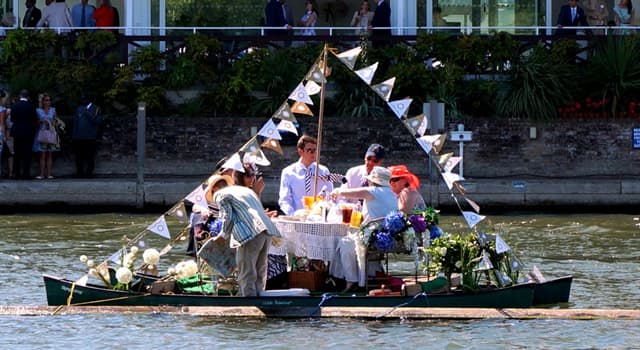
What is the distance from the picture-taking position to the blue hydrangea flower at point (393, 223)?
1589 centimetres

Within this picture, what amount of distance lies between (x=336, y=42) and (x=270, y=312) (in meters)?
15.2

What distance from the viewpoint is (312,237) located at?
16250mm

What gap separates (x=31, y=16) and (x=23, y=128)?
15.6ft

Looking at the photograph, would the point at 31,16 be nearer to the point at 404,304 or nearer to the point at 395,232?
the point at 395,232

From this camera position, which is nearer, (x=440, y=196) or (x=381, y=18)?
(x=440, y=196)

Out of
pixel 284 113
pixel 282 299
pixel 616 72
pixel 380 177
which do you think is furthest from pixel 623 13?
pixel 282 299

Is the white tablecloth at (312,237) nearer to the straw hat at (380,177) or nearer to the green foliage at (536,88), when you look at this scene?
the straw hat at (380,177)

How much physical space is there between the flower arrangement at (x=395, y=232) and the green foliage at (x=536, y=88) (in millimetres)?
13204

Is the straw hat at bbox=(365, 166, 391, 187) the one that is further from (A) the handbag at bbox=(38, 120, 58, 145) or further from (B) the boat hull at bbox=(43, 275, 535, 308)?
(A) the handbag at bbox=(38, 120, 58, 145)

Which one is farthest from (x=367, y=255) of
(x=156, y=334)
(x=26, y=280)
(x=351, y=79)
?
(x=351, y=79)

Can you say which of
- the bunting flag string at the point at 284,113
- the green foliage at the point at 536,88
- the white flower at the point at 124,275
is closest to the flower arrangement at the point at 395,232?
the bunting flag string at the point at 284,113

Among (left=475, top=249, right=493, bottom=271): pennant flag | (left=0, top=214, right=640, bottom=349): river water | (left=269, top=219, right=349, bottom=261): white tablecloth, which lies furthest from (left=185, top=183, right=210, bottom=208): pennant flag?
(left=475, top=249, right=493, bottom=271): pennant flag

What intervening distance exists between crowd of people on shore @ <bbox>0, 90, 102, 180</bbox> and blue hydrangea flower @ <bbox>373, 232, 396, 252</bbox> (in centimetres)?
1319

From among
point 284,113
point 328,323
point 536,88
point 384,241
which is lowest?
point 328,323
